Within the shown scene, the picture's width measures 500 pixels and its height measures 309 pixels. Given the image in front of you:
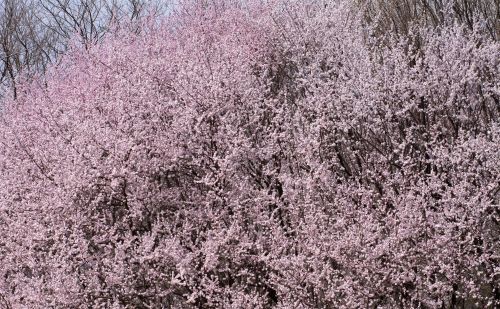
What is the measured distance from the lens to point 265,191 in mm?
9008

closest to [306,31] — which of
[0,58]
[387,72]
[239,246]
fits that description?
[387,72]

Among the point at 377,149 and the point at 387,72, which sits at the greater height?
the point at 387,72

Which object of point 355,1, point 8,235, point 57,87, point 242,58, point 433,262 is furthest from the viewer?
point 355,1

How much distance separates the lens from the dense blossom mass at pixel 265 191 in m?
8.25

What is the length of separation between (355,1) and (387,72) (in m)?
6.04

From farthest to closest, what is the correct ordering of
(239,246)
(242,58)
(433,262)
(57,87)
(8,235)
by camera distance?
(57,87) < (242,58) < (8,235) < (239,246) < (433,262)

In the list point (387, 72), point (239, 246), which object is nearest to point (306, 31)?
point (387, 72)

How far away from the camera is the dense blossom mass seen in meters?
8.25

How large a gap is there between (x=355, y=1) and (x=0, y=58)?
50.0 feet

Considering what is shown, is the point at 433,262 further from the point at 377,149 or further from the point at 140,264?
the point at 140,264

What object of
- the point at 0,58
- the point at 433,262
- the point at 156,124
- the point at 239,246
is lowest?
the point at 433,262

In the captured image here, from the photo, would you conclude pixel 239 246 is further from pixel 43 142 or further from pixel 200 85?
pixel 43 142

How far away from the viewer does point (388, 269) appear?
26.8 feet

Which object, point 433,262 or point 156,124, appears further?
point 156,124
